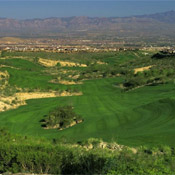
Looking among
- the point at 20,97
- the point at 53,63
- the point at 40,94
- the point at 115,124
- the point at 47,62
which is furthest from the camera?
the point at 47,62

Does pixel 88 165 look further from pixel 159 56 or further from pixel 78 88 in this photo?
pixel 159 56

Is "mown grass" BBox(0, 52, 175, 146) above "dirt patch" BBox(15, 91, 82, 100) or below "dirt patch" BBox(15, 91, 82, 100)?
above

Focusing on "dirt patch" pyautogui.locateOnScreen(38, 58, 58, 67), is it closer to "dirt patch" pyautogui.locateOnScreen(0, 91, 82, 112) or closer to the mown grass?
"dirt patch" pyautogui.locateOnScreen(0, 91, 82, 112)

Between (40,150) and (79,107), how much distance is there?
26591 mm

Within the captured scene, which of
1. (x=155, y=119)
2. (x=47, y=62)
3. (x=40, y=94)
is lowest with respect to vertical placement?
(x=40, y=94)

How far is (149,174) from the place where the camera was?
1088 centimetres

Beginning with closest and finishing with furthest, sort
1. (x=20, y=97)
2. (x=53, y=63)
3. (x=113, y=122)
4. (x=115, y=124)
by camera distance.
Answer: (x=115, y=124)
(x=113, y=122)
(x=20, y=97)
(x=53, y=63)

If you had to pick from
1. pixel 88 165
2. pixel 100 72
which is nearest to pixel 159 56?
pixel 100 72

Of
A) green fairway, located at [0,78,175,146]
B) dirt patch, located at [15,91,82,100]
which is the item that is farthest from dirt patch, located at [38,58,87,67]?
green fairway, located at [0,78,175,146]

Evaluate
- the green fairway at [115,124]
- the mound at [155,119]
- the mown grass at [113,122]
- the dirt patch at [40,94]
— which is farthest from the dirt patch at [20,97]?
the mound at [155,119]

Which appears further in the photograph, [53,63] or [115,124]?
[53,63]

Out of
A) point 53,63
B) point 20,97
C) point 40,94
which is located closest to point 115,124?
point 20,97

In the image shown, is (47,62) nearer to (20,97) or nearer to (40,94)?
(40,94)

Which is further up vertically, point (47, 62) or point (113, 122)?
point (113, 122)
